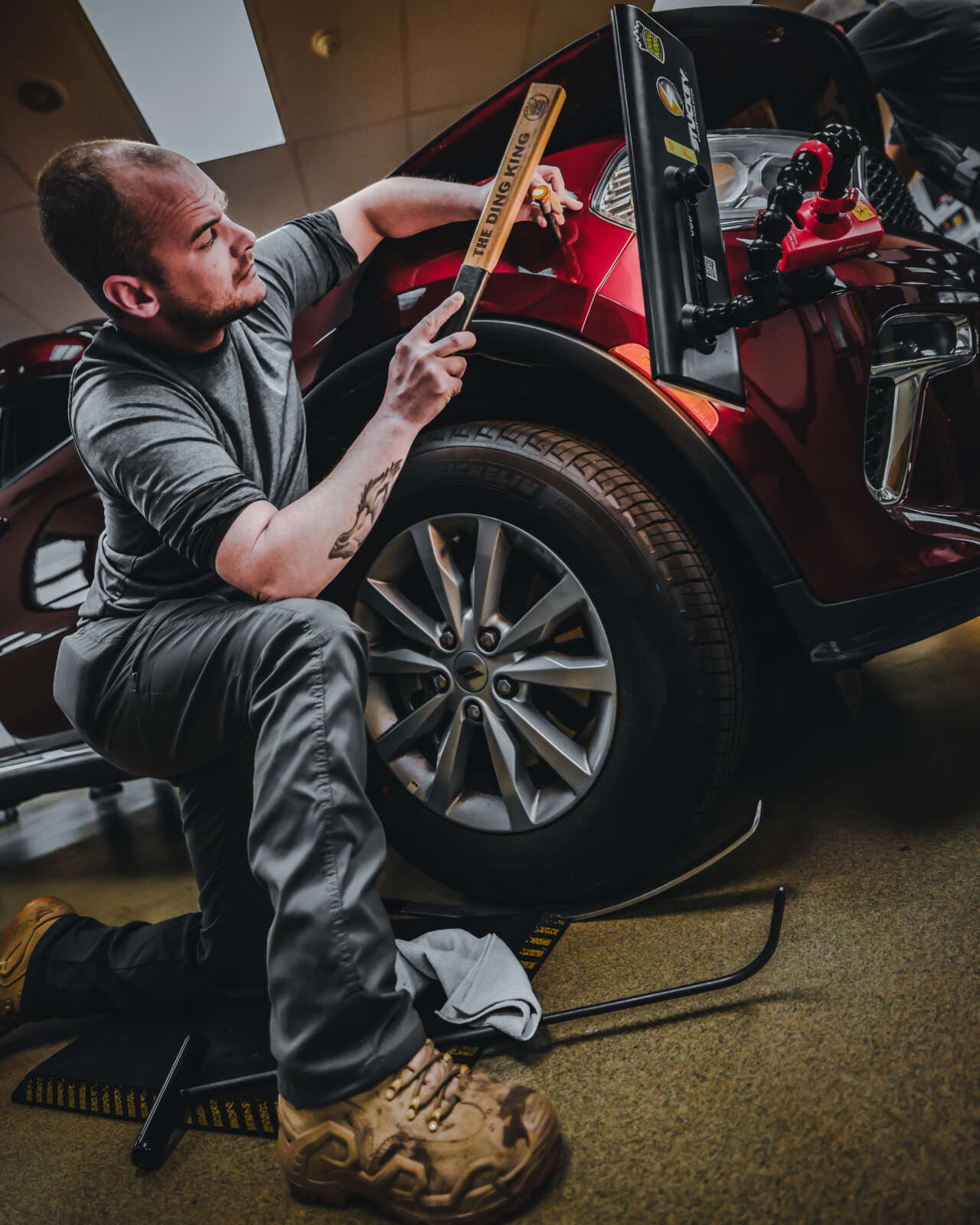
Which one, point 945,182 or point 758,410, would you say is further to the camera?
point 945,182

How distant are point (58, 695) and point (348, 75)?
178 inches

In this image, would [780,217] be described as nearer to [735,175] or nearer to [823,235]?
[823,235]

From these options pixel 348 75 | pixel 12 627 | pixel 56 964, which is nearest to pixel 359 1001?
pixel 56 964

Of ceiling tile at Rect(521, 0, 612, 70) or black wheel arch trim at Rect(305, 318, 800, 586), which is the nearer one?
black wheel arch trim at Rect(305, 318, 800, 586)

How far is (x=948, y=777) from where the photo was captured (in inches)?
50.8

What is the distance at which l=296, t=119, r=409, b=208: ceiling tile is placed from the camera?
4.70 metres

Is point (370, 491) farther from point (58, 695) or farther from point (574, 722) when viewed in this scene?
point (58, 695)

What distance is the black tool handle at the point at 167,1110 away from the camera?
33.7 inches

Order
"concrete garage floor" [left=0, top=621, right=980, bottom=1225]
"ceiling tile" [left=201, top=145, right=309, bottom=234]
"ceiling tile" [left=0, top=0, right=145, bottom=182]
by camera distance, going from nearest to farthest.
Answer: "concrete garage floor" [left=0, top=621, right=980, bottom=1225]
"ceiling tile" [left=0, top=0, right=145, bottom=182]
"ceiling tile" [left=201, top=145, right=309, bottom=234]

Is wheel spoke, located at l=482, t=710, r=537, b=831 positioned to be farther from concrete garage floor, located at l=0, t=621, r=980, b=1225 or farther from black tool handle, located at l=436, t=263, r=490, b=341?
black tool handle, located at l=436, t=263, r=490, b=341

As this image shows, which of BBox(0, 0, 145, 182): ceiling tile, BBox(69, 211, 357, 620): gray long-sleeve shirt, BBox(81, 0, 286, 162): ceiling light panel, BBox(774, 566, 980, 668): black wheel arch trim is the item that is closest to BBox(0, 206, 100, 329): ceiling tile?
BBox(0, 0, 145, 182): ceiling tile

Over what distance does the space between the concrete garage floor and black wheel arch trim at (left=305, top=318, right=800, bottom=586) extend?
19.0 inches

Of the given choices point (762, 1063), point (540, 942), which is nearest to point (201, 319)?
point (540, 942)

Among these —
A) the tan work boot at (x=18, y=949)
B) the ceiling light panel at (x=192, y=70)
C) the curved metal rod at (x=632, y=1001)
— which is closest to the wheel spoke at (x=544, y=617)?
the curved metal rod at (x=632, y=1001)
